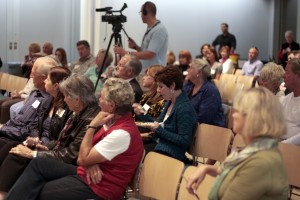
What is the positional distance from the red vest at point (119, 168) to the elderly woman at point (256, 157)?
1.07 metres

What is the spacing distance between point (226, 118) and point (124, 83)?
175cm

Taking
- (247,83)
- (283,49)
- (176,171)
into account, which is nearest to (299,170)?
(176,171)

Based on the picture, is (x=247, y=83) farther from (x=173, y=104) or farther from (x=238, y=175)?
(x=238, y=175)

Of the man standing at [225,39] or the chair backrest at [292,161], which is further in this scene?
the man standing at [225,39]

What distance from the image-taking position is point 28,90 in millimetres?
6293

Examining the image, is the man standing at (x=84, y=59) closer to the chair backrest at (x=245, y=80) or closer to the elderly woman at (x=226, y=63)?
the chair backrest at (x=245, y=80)

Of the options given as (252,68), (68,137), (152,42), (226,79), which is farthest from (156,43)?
(252,68)

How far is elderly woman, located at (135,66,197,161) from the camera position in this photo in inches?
159

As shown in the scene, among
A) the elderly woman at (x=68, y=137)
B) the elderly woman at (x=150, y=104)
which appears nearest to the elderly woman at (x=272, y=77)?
the elderly woman at (x=150, y=104)

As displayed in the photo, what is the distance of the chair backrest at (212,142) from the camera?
3.96m

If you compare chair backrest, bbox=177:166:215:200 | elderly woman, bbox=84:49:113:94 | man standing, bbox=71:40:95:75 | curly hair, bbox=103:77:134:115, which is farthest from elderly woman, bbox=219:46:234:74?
chair backrest, bbox=177:166:215:200

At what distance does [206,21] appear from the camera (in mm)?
13648

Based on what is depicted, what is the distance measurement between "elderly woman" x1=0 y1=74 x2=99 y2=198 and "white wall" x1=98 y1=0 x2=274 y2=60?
7.84 m

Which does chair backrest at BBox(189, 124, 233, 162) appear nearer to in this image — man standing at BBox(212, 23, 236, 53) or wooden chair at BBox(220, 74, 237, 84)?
wooden chair at BBox(220, 74, 237, 84)
